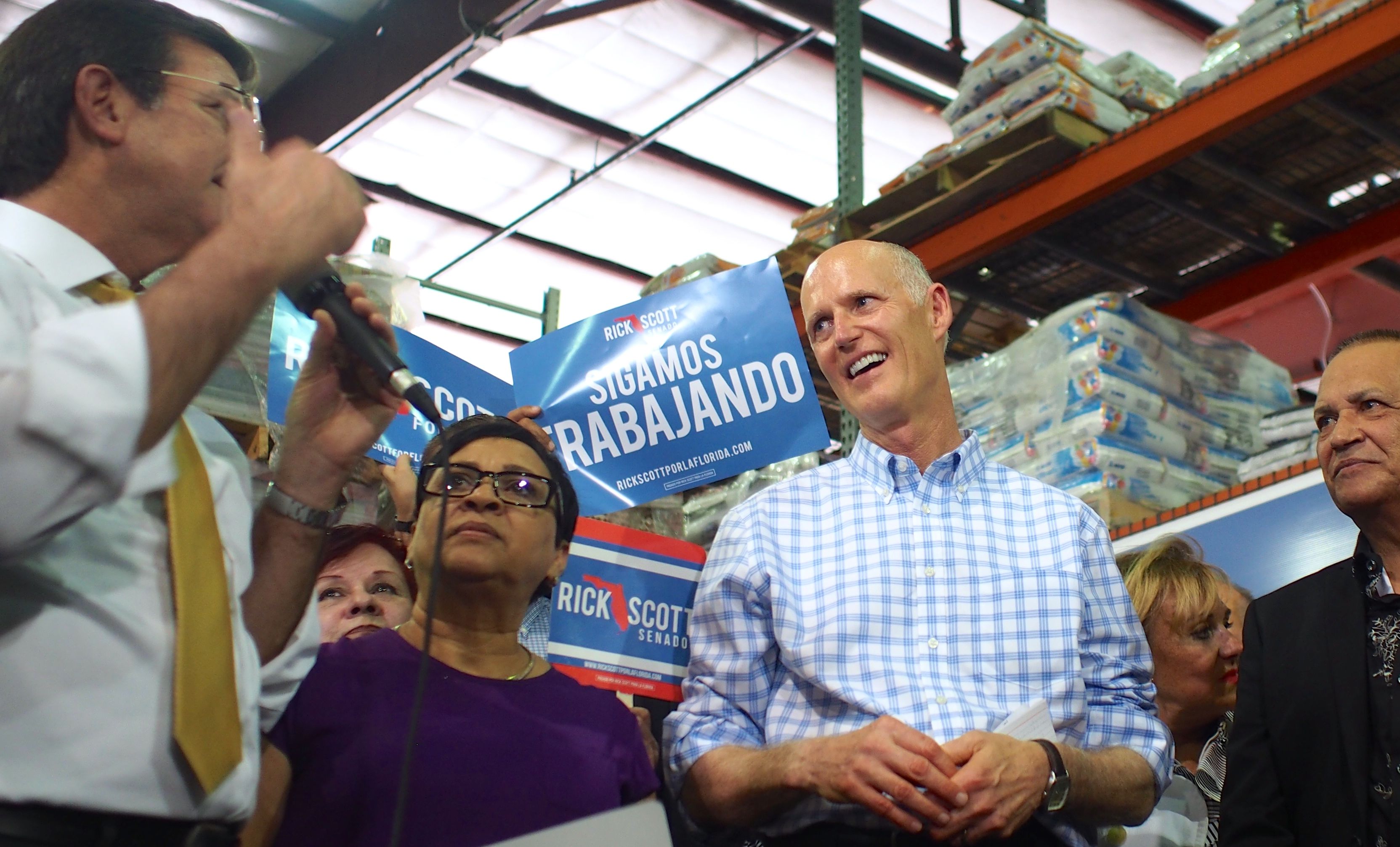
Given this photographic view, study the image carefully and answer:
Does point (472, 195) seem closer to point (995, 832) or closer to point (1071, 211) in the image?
point (1071, 211)

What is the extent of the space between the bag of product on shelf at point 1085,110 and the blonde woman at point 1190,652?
120 cm

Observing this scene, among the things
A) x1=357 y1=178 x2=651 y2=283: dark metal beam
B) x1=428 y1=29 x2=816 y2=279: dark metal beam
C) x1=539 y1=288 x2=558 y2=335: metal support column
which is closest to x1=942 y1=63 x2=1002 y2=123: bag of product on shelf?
x1=539 y1=288 x2=558 y2=335: metal support column

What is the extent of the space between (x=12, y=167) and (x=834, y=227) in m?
2.78

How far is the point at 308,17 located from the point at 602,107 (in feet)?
5.50

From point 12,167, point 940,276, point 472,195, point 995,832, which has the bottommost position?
point 995,832

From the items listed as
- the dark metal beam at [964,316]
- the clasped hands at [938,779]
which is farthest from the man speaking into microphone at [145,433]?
the dark metal beam at [964,316]

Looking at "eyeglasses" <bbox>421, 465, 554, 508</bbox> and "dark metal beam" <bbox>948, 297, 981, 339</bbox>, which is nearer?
"eyeglasses" <bbox>421, 465, 554, 508</bbox>

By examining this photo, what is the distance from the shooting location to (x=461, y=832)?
154 centimetres

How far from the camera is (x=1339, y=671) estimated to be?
80.3 inches

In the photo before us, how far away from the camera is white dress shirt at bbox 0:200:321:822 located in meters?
0.92

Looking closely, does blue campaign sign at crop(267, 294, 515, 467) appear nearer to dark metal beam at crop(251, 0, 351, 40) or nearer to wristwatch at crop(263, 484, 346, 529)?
wristwatch at crop(263, 484, 346, 529)

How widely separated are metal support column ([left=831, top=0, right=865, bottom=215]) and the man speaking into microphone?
255cm

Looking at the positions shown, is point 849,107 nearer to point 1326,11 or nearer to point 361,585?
point 1326,11

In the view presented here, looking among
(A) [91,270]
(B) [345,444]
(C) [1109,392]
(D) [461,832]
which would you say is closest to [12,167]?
(A) [91,270]
